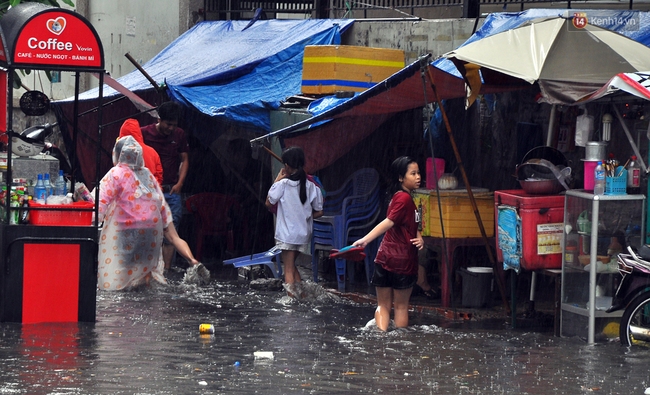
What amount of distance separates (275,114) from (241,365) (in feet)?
17.0

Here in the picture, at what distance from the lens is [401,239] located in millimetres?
9148

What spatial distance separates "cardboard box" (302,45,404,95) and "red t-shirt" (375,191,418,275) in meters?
3.28

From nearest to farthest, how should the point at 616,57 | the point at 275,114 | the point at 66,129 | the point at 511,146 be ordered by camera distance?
the point at 616,57 → the point at 511,146 → the point at 275,114 → the point at 66,129

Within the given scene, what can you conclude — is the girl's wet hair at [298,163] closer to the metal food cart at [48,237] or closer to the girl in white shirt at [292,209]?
the girl in white shirt at [292,209]

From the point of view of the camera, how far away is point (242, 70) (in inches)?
542

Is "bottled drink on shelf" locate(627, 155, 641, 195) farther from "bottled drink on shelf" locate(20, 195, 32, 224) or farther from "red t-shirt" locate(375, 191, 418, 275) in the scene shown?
"bottled drink on shelf" locate(20, 195, 32, 224)

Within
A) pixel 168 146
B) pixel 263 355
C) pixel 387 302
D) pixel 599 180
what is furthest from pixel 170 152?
pixel 599 180

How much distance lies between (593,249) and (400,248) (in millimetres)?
1559

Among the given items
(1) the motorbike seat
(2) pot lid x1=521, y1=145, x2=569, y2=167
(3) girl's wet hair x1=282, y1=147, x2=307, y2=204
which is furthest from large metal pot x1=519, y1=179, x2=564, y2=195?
(3) girl's wet hair x1=282, y1=147, x2=307, y2=204

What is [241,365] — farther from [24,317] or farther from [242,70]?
[242,70]

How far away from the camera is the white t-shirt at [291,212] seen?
1096 cm

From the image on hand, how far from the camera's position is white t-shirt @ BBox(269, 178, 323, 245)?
1096cm

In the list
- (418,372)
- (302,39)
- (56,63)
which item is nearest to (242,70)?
(302,39)

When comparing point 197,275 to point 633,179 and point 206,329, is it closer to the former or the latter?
point 206,329
